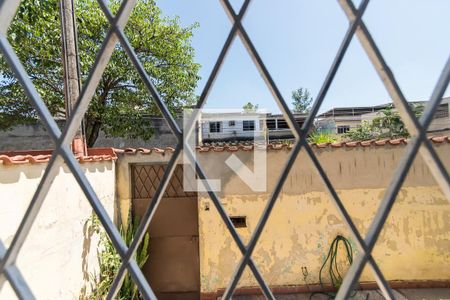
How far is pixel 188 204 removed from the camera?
4562mm

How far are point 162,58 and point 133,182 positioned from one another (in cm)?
531

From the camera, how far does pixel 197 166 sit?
2.24ft

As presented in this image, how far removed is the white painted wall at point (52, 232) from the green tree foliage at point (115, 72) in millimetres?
4793

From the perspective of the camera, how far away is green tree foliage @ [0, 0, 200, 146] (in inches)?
275

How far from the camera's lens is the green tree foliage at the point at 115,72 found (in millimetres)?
6980

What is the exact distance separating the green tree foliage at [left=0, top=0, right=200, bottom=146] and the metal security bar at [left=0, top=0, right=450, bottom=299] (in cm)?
720

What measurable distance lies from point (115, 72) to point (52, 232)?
6.05m

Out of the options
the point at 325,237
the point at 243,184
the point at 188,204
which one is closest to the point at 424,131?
the point at 243,184

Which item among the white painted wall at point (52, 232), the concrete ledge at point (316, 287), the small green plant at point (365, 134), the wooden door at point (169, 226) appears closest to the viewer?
the white painted wall at point (52, 232)

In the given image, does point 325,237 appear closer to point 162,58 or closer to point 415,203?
point 415,203

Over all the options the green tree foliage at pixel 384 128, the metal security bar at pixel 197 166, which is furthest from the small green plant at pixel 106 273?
the green tree foliage at pixel 384 128

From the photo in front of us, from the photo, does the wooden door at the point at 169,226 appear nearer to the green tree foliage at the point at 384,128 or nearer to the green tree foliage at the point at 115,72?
the green tree foliage at the point at 115,72

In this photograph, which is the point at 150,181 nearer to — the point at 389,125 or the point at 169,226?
the point at 169,226

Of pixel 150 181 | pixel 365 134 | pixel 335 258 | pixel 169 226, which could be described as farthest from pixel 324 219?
pixel 365 134
